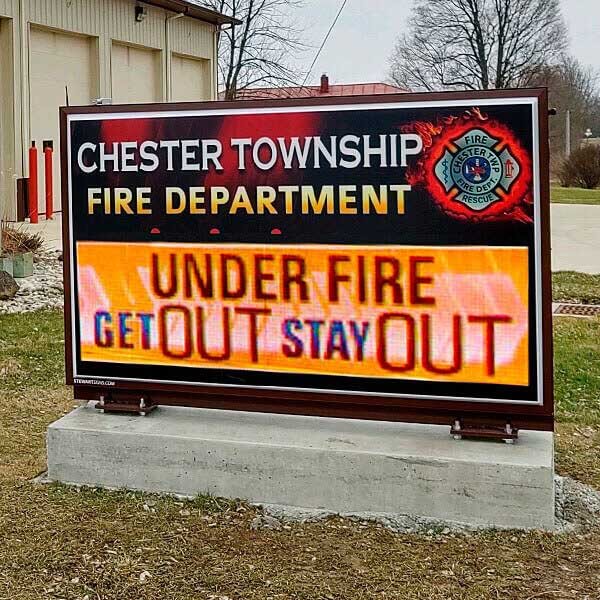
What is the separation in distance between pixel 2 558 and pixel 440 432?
74.7 inches

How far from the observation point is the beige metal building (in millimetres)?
18047

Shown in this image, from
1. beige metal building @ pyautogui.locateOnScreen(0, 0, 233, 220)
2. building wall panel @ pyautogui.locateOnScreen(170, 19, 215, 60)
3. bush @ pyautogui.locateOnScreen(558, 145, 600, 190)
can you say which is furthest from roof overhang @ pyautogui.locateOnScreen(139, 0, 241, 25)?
bush @ pyautogui.locateOnScreen(558, 145, 600, 190)

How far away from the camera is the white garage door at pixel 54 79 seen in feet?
62.4

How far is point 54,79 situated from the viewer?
19.6 m

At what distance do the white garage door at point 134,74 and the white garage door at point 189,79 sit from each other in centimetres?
69

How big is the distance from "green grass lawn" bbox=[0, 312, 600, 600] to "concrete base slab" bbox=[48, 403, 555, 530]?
3.8 inches

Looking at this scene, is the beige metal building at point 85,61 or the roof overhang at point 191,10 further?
the roof overhang at point 191,10

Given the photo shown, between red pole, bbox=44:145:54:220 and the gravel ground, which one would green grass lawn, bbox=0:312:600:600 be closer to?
the gravel ground

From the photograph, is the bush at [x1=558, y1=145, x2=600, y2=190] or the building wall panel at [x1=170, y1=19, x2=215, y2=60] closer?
the building wall panel at [x1=170, y1=19, x2=215, y2=60]

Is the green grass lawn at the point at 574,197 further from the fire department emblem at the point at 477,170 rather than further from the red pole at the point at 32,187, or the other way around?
the fire department emblem at the point at 477,170

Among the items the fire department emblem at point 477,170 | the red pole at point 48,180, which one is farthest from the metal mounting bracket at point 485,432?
the red pole at point 48,180

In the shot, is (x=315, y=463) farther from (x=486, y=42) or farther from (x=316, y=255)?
(x=486, y=42)

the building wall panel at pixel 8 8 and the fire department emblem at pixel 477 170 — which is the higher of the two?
the building wall panel at pixel 8 8

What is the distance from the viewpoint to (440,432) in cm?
449
